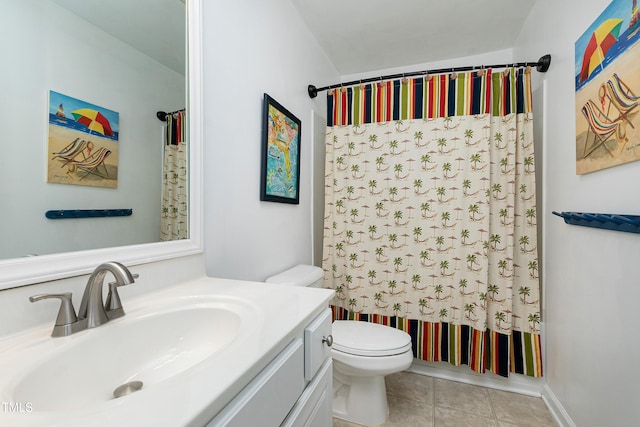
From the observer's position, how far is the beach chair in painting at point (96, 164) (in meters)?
0.70

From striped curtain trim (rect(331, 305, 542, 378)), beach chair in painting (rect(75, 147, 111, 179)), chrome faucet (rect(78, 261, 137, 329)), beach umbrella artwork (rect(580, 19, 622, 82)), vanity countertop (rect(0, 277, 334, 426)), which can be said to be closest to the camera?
vanity countertop (rect(0, 277, 334, 426))

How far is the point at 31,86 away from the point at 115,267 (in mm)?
440

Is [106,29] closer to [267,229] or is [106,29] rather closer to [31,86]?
[31,86]

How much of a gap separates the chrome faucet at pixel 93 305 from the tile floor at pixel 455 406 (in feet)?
4.41

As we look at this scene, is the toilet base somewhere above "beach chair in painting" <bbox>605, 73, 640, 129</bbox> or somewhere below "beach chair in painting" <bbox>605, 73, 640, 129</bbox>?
below

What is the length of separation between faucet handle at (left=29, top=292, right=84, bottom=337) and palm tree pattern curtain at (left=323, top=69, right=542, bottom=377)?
1.54m

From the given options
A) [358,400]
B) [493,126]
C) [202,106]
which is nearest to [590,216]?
[493,126]

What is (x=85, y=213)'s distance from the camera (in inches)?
27.7

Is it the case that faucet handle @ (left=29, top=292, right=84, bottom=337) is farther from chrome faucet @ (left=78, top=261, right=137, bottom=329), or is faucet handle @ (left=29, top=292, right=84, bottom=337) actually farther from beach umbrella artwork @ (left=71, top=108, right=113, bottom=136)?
beach umbrella artwork @ (left=71, top=108, right=113, bottom=136)

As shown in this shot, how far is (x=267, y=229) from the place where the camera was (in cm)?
148

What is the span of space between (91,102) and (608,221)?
1647 millimetres

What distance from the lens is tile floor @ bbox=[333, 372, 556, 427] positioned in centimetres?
146

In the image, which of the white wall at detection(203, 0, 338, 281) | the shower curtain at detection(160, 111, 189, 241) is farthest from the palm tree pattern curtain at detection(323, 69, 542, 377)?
the shower curtain at detection(160, 111, 189, 241)

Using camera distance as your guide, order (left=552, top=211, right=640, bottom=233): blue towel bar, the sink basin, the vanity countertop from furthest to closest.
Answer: (left=552, top=211, right=640, bottom=233): blue towel bar → the sink basin → the vanity countertop
